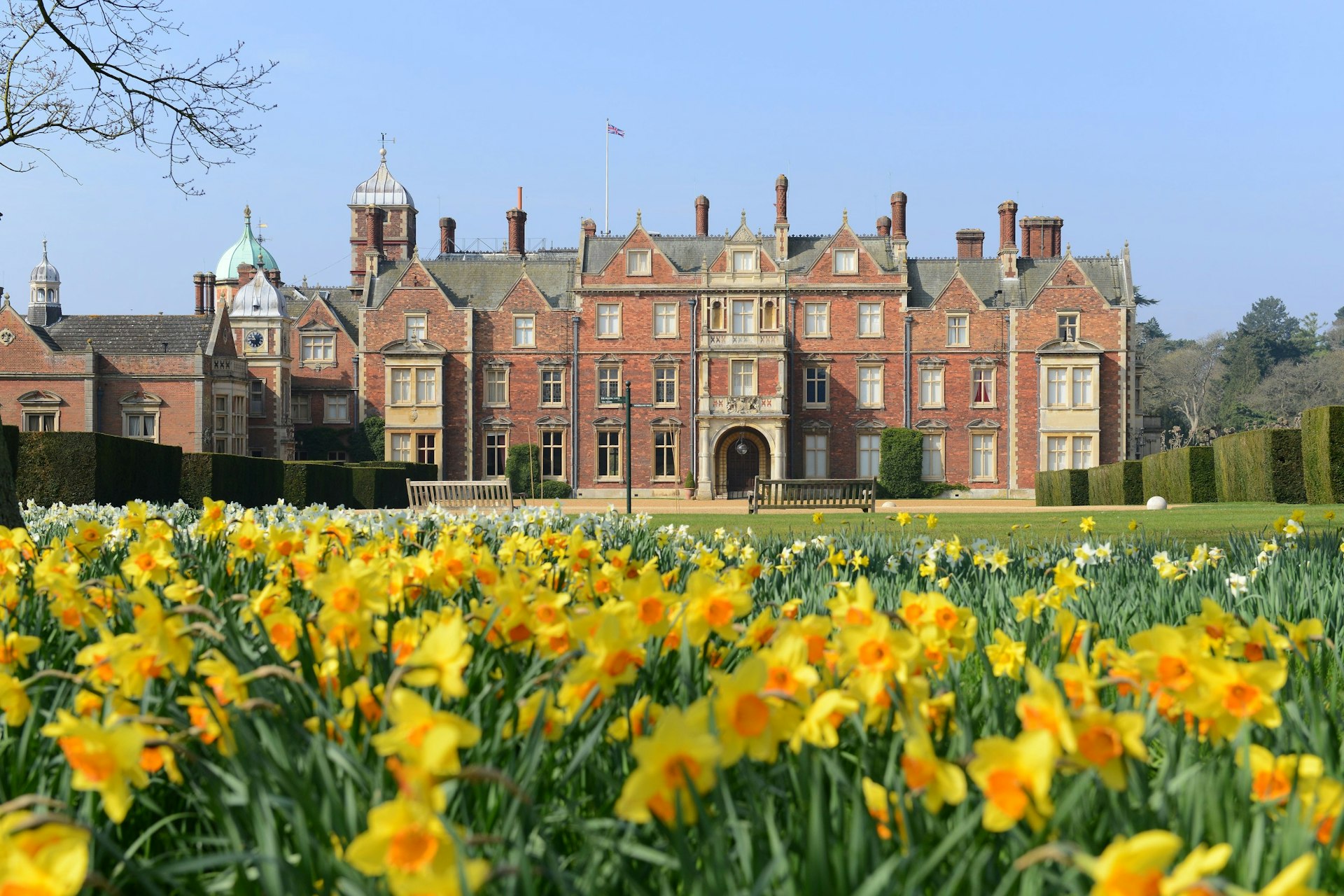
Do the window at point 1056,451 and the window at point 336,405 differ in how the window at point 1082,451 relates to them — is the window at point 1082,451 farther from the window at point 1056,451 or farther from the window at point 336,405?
the window at point 336,405

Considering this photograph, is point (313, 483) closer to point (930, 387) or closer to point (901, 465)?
point (901, 465)

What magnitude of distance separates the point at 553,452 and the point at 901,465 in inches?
498

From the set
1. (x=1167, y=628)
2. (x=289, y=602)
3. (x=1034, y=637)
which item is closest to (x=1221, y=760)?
(x=1167, y=628)

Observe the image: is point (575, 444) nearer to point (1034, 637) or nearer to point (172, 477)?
point (172, 477)

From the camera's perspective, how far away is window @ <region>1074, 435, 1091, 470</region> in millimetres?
41188

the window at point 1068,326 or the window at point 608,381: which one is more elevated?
the window at point 1068,326

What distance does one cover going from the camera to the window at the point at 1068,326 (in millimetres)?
41312

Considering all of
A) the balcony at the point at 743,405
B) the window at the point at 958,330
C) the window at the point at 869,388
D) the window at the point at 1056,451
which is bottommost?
the window at the point at 1056,451

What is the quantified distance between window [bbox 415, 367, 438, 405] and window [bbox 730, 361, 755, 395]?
35.6 feet

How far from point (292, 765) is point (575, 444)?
134 feet

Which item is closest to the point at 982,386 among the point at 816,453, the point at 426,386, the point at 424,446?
the point at 816,453

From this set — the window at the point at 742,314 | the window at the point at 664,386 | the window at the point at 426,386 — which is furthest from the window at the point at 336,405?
the window at the point at 742,314

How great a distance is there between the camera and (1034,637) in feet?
10.4

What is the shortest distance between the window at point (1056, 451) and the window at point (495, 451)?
64.2 feet
